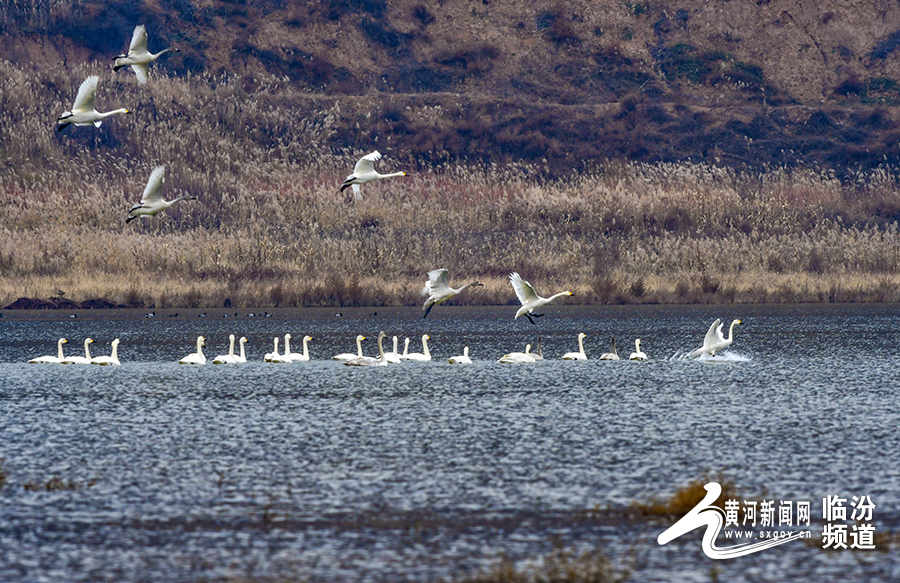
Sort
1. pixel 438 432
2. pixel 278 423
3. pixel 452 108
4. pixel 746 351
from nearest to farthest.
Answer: pixel 438 432 < pixel 278 423 < pixel 746 351 < pixel 452 108

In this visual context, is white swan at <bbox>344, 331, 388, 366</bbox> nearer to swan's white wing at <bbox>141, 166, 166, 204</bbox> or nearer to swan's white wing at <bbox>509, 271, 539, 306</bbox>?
swan's white wing at <bbox>509, 271, 539, 306</bbox>

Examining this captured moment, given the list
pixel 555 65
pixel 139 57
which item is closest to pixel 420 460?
pixel 139 57

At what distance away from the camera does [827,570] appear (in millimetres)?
13641

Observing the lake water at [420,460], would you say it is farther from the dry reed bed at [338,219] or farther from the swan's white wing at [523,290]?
the dry reed bed at [338,219]

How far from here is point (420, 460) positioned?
20.2 metres

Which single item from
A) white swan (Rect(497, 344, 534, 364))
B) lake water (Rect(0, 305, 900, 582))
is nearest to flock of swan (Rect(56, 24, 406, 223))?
lake water (Rect(0, 305, 900, 582))

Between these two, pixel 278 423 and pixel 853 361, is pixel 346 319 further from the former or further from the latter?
pixel 278 423

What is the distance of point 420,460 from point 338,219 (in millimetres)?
44423

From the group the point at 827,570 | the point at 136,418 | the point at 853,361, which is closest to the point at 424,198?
the point at 853,361

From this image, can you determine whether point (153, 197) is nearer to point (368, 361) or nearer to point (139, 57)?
point (139, 57)

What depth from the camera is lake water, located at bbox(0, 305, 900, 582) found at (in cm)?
1434

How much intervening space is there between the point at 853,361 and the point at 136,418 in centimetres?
1911

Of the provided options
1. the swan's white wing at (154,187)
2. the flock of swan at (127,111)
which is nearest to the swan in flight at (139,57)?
the flock of swan at (127,111)

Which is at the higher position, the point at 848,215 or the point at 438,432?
the point at 848,215
